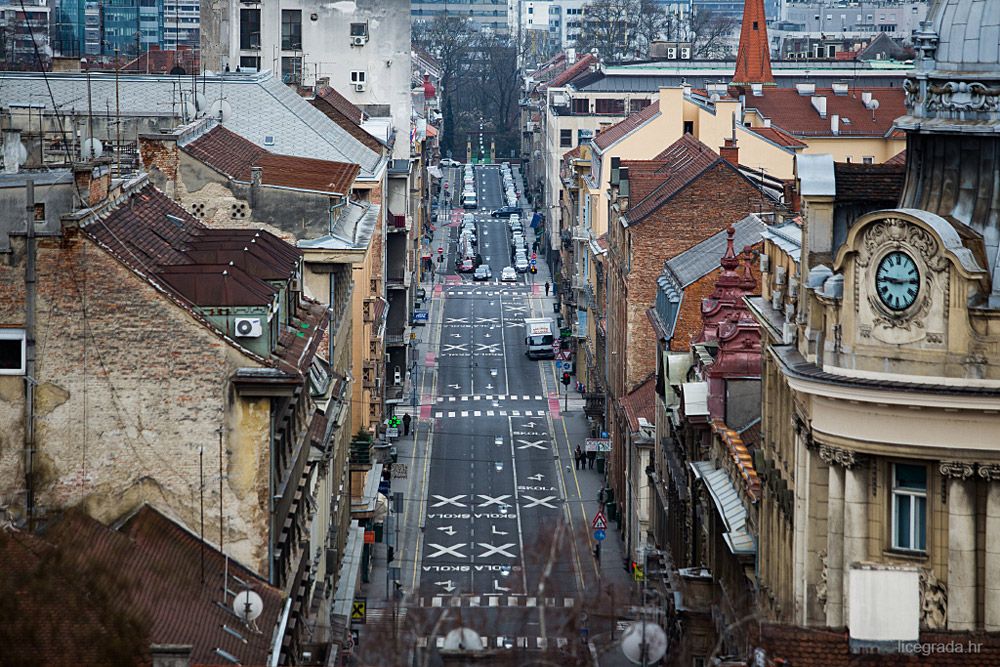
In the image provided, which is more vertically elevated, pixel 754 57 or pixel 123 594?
pixel 754 57

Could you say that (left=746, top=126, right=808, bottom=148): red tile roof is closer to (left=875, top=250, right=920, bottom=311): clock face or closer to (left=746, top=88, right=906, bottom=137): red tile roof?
(left=746, top=88, right=906, bottom=137): red tile roof

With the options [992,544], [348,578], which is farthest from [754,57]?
[992,544]

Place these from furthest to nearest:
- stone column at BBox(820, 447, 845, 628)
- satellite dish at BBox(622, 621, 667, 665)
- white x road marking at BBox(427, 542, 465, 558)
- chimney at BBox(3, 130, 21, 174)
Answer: white x road marking at BBox(427, 542, 465, 558), chimney at BBox(3, 130, 21, 174), stone column at BBox(820, 447, 845, 628), satellite dish at BBox(622, 621, 667, 665)

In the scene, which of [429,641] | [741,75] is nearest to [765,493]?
[429,641]

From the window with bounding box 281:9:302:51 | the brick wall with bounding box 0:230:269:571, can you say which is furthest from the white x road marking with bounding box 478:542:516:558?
the window with bounding box 281:9:302:51

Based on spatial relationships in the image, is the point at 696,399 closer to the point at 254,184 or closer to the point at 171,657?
the point at 254,184

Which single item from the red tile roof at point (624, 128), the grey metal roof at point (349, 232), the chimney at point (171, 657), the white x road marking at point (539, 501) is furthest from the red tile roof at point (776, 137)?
the chimney at point (171, 657)

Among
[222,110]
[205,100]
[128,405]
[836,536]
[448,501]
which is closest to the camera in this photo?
[836,536]
